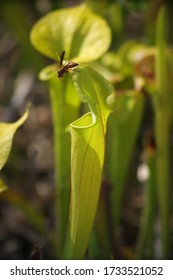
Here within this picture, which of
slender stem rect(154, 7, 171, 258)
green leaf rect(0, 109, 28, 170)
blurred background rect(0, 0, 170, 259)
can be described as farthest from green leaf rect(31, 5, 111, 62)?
blurred background rect(0, 0, 170, 259)

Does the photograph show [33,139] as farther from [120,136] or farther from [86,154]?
[86,154]

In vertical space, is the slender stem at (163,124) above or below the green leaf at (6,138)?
below

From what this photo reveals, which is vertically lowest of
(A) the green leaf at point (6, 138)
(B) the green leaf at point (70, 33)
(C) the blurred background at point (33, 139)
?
(C) the blurred background at point (33, 139)

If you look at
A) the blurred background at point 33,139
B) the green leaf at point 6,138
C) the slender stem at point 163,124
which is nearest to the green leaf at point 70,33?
the slender stem at point 163,124

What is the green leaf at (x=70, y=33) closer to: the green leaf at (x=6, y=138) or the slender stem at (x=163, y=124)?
the slender stem at (x=163, y=124)

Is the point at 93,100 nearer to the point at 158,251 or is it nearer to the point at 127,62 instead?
the point at 127,62

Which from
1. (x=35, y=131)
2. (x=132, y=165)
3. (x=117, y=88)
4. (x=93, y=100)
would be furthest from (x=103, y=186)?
(x=35, y=131)
